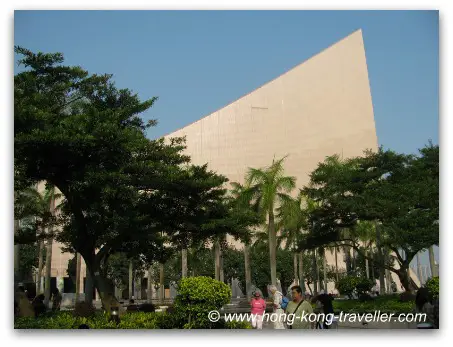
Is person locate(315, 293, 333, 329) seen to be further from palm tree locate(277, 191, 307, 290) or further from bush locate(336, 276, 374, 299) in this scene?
bush locate(336, 276, 374, 299)

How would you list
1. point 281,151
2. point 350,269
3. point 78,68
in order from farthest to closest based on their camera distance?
point 350,269, point 281,151, point 78,68

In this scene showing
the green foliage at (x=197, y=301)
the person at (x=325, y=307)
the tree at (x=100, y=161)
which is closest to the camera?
the person at (x=325, y=307)

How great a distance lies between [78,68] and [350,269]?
1369 cm

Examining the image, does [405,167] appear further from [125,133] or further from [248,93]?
[125,133]

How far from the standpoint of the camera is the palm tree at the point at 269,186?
32.8ft

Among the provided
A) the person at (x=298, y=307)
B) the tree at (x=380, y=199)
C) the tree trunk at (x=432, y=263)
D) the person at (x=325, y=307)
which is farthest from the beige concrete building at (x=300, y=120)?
the person at (x=298, y=307)

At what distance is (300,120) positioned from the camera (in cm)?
967

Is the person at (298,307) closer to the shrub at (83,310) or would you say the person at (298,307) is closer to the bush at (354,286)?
the shrub at (83,310)

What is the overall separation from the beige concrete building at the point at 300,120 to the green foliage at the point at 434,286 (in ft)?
8.97

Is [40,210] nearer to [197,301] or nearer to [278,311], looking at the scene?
[197,301]

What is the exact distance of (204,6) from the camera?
7.63 metres

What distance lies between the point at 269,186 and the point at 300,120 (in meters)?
1.40

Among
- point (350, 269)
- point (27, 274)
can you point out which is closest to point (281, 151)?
point (27, 274)

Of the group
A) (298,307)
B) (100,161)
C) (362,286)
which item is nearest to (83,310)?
(100,161)
